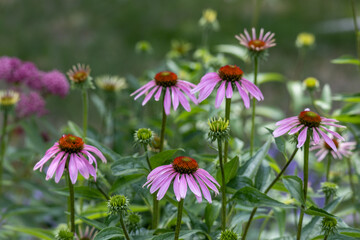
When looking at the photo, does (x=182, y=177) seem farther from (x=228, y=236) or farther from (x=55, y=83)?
(x=55, y=83)

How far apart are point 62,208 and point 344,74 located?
2208 millimetres

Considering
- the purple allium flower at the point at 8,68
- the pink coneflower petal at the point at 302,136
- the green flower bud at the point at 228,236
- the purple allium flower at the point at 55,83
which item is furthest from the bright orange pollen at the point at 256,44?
the purple allium flower at the point at 8,68

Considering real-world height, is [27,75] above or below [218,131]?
above

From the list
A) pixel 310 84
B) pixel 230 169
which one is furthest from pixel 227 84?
pixel 310 84

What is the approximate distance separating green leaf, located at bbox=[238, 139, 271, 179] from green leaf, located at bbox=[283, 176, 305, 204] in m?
0.08

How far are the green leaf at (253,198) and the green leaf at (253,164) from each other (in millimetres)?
82

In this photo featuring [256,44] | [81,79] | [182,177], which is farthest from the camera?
[81,79]

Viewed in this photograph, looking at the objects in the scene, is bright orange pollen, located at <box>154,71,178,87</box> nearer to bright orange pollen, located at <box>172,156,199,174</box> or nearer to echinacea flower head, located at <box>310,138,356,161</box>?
bright orange pollen, located at <box>172,156,199,174</box>

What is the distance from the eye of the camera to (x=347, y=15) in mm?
3557

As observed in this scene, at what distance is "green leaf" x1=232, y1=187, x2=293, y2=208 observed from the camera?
0.69m

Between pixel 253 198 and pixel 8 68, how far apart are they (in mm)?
889

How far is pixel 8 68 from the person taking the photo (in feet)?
4.26

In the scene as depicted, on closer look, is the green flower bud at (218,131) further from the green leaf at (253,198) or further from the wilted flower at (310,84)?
the wilted flower at (310,84)

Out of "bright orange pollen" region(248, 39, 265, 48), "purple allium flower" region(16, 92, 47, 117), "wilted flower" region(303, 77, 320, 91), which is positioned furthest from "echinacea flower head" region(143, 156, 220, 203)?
"purple allium flower" region(16, 92, 47, 117)
